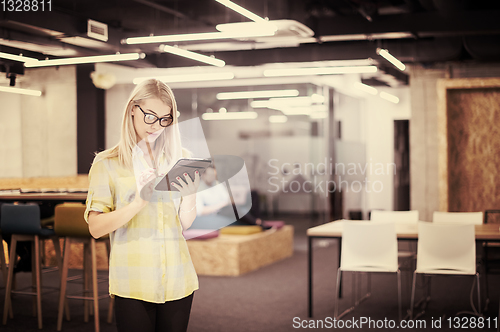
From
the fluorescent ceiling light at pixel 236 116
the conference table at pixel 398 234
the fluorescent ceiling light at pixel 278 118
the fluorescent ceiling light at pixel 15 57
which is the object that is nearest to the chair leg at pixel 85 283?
the fluorescent ceiling light at pixel 15 57

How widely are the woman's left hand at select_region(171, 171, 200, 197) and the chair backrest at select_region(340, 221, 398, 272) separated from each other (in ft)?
10.2

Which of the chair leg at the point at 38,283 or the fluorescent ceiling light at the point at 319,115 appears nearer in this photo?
the chair leg at the point at 38,283

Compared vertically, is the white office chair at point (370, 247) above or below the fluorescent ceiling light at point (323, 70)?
below

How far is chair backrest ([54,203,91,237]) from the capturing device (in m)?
4.41

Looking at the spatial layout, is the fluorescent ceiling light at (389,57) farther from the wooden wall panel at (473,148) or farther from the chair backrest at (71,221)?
the chair backrest at (71,221)

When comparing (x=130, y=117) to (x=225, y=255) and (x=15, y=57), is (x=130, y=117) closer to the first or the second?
(x=15, y=57)

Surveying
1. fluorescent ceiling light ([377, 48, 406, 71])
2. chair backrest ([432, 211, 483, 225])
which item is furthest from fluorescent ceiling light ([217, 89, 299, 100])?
chair backrest ([432, 211, 483, 225])

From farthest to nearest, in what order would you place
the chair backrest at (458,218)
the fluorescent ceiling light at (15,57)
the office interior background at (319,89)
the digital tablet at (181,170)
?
the office interior background at (319,89), the chair backrest at (458,218), the fluorescent ceiling light at (15,57), the digital tablet at (181,170)

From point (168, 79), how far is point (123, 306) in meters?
6.53

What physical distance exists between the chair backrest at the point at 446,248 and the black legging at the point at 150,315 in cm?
326

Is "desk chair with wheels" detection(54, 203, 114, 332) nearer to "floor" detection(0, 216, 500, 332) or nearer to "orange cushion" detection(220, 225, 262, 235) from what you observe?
"floor" detection(0, 216, 500, 332)

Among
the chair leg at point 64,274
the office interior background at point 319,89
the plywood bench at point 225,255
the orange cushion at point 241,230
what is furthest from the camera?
the orange cushion at point 241,230

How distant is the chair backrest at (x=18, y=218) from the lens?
4598mm

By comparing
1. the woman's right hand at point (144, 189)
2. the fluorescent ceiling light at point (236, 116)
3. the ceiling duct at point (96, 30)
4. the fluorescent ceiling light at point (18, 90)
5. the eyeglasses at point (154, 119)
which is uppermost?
the ceiling duct at point (96, 30)
